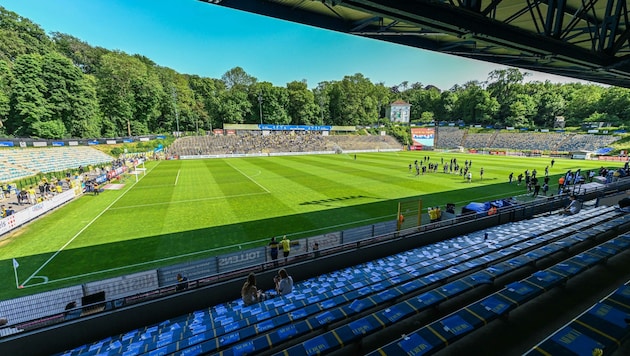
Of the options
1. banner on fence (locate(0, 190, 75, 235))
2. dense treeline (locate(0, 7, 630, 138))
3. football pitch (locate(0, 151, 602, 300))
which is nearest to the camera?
football pitch (locate(0, 151, 602, 300))

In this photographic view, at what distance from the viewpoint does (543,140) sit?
213 feet

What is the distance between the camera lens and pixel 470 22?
17.4ft

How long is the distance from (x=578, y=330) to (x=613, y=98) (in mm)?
101352

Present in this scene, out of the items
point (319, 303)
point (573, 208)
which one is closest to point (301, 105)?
point (573, 208)

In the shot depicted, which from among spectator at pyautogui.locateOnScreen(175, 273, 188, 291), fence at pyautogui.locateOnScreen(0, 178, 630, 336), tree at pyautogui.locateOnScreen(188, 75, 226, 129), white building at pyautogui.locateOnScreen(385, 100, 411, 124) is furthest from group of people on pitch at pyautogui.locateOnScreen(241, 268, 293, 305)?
white building at pyautogui.locateOnScreen(385, 100, 411, 124)

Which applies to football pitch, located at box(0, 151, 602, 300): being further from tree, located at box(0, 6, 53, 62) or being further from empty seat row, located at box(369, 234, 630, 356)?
tree, located at box(0, 6, 53, 62)

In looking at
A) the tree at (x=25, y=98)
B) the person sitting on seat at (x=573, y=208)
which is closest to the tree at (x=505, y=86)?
the person sitting on seat at (x=573, y=208)

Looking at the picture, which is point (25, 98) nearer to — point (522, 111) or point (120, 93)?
point (120, 93)

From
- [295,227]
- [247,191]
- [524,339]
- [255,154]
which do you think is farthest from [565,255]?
[255,154]

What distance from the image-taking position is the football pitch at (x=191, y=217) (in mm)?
11695

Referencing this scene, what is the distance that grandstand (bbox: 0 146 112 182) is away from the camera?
2967 centimetres

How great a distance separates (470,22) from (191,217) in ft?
57.9

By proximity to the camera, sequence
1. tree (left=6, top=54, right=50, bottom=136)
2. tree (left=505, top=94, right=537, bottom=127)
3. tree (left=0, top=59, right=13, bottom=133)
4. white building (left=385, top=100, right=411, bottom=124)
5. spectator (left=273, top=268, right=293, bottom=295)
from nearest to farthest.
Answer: spectator (left=273, top=268, right=293, bottom=295), tree (left=0, top=59, right=13, bottom=133), tree (left=6, top=54, right=50, bottom=136), tree (left=505, top=94, right=537, bottom=127), white building (left=385, top=100, right=411, bottom=124)

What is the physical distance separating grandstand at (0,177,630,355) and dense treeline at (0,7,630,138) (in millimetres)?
57957
